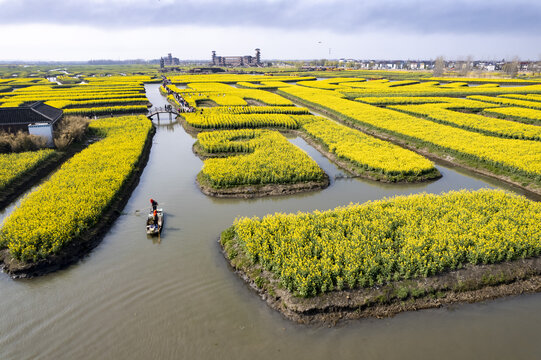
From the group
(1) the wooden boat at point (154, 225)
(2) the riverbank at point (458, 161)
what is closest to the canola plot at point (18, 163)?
(1) the wooden boat at point (154, 225)

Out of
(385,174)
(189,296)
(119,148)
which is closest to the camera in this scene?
(189,296)

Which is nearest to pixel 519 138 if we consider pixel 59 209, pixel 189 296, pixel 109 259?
pixel 189 296

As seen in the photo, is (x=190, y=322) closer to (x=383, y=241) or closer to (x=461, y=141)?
(x=383, y=241)

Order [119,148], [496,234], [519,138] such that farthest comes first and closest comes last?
[519,138] → [119,148] → [496,234]

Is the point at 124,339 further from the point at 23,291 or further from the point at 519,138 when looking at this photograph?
the point at 519,138

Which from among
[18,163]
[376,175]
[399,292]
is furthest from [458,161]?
[18,163]

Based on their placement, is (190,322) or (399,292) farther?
(399,292)
